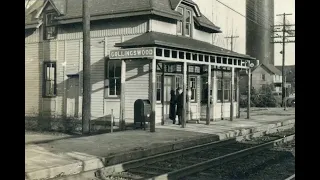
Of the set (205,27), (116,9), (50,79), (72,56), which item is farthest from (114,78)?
(205,27)

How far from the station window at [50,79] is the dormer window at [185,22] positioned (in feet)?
22.9

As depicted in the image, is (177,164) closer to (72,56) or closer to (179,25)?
(179,25)

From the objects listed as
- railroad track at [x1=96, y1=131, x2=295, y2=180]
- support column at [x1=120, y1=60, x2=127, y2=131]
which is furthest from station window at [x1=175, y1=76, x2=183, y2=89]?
railroad track at [x1=96, y1=131, x2=295, y2=180]

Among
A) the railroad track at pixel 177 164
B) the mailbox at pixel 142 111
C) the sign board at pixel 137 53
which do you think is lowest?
the railroad track at pixel 177 164

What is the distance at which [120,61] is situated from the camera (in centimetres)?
1786

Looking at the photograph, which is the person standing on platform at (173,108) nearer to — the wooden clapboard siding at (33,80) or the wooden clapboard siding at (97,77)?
the wooden clapboard siding at (97,77)

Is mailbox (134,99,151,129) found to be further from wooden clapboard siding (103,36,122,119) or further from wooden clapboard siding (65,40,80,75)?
wooden clapboard siding (65,40,80,75)

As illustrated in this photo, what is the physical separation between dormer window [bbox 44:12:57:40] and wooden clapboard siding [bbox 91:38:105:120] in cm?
292

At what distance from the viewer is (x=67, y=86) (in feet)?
64.7

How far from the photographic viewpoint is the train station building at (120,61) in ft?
56.7

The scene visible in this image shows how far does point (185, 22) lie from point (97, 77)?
556 centimetres

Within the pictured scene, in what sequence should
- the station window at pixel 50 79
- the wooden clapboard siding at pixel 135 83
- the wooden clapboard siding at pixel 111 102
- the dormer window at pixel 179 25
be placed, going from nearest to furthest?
the wooden clapboard siding at pixel 135 83
the wooden clapboard siding at pixel 111 102
the dormer window at pixel 179 25
the station window at pixel 50 79

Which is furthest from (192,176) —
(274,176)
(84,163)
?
(84,163)

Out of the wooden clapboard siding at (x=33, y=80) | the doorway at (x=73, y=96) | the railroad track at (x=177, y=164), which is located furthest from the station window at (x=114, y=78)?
the railroad track at (x=177, y=164)
